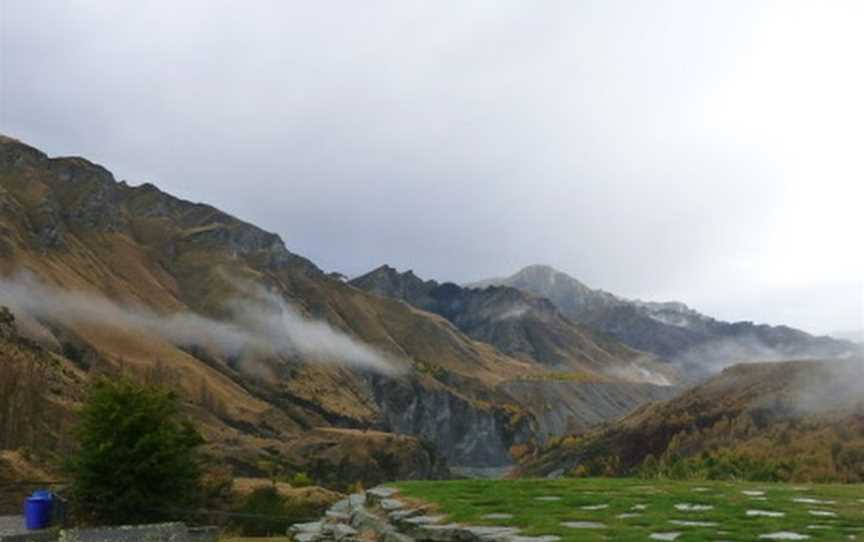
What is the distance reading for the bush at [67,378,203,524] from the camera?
18875mm

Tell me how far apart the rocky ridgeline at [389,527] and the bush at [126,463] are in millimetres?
4616

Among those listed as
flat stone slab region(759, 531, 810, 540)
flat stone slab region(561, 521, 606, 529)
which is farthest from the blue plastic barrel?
flat stone slab region(759, 531, 810, 540)

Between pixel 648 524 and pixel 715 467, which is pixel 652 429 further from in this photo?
pixel 648 524

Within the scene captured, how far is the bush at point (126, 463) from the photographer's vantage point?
18.9 meters

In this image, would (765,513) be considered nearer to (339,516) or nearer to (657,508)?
(657,508)

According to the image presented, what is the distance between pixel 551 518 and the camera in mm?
12062

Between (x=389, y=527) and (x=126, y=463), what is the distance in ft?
28.5

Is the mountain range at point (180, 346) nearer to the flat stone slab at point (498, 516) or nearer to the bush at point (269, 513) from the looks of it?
the bush at point (269, 513)

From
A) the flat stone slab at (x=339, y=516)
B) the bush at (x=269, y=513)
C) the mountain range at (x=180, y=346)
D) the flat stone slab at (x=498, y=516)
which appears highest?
the mountain range at (x=180, y=346)

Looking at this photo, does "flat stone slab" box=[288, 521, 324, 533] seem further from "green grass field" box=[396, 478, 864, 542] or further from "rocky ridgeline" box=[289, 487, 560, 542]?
"green grass field" box=[396, 478, 864, 542]

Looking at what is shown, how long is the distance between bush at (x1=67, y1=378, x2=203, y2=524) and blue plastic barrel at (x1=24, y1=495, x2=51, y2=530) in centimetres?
90

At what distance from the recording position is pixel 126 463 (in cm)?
1889

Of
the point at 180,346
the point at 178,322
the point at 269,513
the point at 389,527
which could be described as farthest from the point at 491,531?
the point at 178,322

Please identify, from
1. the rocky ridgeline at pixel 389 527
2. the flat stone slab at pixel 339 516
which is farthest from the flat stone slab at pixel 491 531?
the flat stone slab at pixel 339 516
